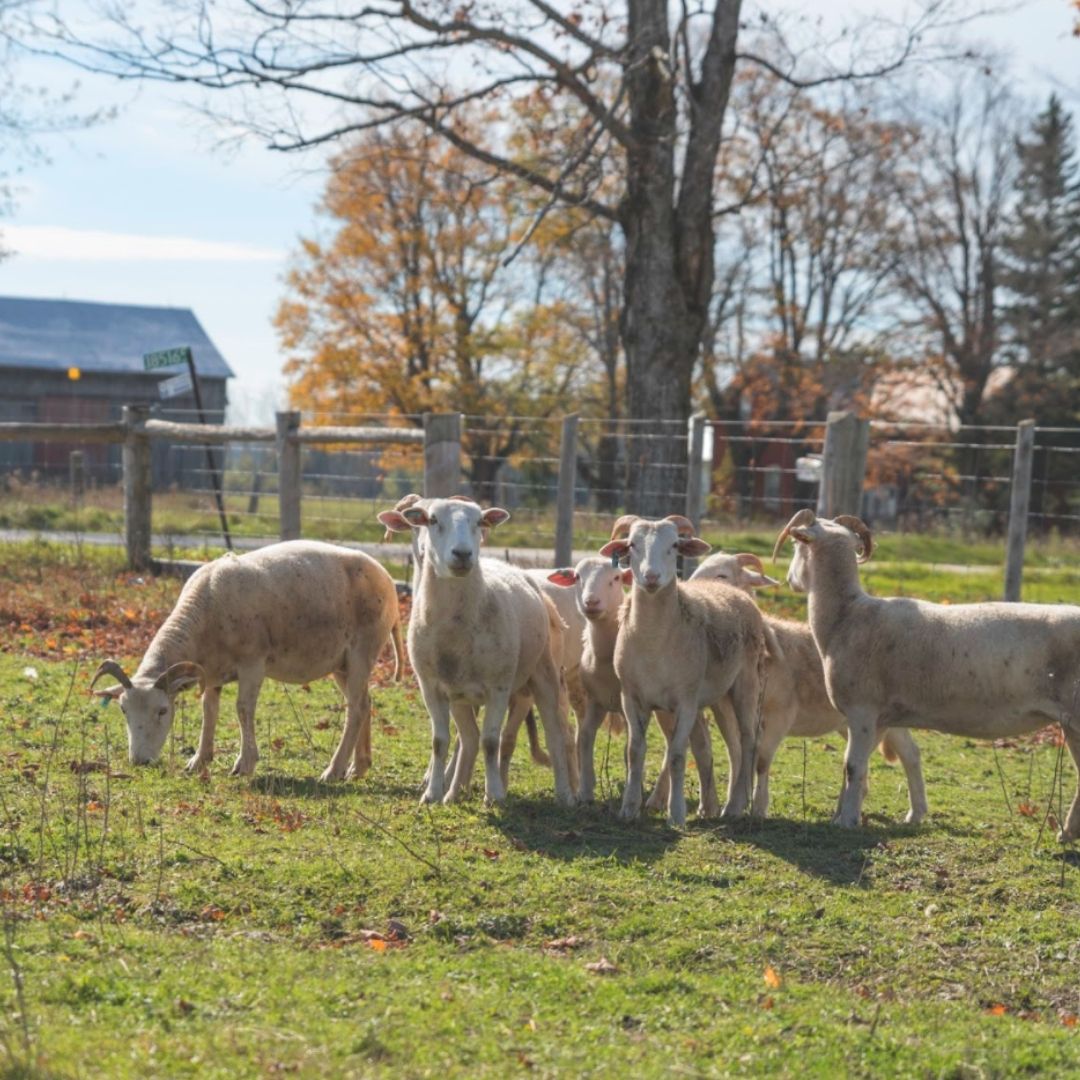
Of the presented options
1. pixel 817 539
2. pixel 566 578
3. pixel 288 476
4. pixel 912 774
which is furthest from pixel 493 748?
pixel 288 476

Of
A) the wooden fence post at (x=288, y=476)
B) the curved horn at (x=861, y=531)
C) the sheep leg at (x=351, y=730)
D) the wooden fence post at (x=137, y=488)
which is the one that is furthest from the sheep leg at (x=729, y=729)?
the wooden fence post at (x=137, y=488)

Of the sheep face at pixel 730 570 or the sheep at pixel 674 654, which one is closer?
the sheep at pixel 674 654

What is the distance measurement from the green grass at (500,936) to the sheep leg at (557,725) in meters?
0.23

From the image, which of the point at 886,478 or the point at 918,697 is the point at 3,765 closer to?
the point at 918,697

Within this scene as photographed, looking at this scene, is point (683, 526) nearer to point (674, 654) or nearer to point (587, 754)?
point (674, 654)

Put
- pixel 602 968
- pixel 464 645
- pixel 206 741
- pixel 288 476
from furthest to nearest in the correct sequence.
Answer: pixel 288 476
pixel 206 741
pixel 464 645
pixel 602 968

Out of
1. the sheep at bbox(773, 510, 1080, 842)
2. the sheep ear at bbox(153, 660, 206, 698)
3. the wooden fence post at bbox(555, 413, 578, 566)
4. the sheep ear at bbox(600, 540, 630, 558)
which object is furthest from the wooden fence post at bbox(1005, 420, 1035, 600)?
the sheep ear at bbox(153, 660, 206, 698)

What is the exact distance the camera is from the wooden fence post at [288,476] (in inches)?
666

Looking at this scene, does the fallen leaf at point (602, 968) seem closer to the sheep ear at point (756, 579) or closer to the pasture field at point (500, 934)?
the pasture field at point (500, 934)

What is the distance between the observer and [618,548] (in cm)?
836

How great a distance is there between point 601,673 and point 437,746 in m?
1.16

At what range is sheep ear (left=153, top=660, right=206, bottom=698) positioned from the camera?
8.66 metres

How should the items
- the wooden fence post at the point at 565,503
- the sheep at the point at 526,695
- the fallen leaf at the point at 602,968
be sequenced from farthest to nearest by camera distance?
the wooden fence post at the point at 565,503 < the sheep at the point at 526,695 < the fallen leaf at the point at 602,968

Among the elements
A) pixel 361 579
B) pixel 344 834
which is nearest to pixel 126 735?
pixel 361 579
